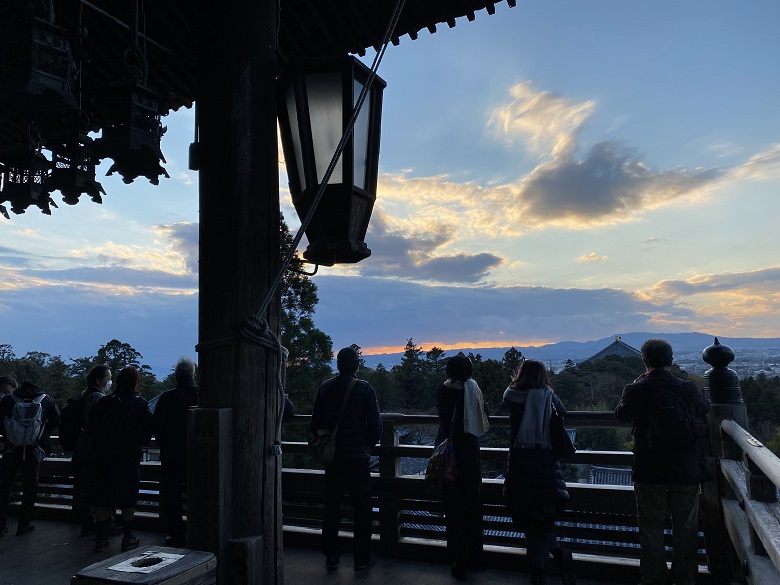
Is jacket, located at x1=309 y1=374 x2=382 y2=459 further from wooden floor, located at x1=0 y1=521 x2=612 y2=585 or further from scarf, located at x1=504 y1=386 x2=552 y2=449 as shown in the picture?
scarf, located at x1=504 y1=386 x2=552 y2=449

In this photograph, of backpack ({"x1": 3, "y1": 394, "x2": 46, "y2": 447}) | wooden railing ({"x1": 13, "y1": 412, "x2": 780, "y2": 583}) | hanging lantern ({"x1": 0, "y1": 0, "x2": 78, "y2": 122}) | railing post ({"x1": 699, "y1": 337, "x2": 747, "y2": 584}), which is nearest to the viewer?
hanging lantern ({"x1": 0, "y1": 0, "x2": 78, "y2": 122})

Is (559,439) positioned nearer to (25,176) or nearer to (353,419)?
(353,419)

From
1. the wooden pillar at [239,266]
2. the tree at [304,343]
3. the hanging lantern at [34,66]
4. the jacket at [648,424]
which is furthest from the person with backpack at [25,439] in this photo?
the tree at [304,343]

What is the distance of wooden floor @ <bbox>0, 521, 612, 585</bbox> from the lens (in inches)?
157

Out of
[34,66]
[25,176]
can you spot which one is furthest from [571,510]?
[25,176]

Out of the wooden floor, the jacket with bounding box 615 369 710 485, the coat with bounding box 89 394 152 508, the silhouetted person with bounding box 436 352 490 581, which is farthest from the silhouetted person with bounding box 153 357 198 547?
the jacket with bounding box 615 369 710 485

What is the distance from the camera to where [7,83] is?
256 cm

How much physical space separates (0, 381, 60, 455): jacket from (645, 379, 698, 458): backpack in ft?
18.5

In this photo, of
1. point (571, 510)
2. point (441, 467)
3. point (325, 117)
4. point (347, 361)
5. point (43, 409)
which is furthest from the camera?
point (43, 409)

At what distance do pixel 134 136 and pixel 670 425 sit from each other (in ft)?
12.0

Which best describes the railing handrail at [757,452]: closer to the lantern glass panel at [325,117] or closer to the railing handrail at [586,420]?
the railing handrail at [586,420]

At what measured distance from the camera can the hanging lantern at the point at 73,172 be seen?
4035 millimetres

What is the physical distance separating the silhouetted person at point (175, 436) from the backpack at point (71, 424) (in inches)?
41.5

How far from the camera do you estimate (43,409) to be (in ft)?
18.6
